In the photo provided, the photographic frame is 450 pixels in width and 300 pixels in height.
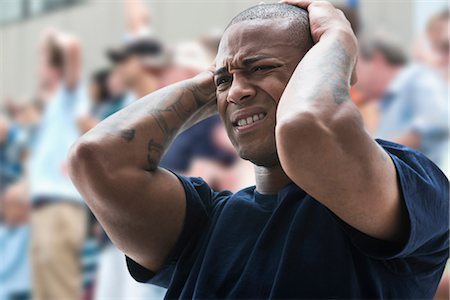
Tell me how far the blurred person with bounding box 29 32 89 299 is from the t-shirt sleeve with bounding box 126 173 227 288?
2433 mm

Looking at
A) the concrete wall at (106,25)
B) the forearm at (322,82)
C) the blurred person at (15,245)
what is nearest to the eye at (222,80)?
the forearm at (322,82)

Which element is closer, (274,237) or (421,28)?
(274,237)

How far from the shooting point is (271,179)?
5.66 feet

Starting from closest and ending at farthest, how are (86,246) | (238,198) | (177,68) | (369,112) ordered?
1. (238,198)
2. (369,112)
3. (177,68)
4. (86,246)

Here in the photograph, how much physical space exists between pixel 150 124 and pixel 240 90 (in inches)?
10.9

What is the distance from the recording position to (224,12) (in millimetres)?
4480

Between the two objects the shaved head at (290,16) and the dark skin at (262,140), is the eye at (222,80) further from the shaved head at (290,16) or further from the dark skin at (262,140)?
the shaved head at (290,16)

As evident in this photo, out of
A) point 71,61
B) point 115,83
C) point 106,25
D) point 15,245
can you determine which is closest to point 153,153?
point 115,83

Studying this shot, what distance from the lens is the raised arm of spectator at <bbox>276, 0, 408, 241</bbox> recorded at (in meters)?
1.42

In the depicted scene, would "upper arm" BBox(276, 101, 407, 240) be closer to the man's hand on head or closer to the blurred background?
the man's hand on head

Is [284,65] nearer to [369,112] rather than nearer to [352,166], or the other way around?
[352,166]

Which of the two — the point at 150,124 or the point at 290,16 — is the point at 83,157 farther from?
the point at 290,16

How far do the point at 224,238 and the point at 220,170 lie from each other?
67.1 inches

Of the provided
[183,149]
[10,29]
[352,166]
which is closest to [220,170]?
[183,149]
